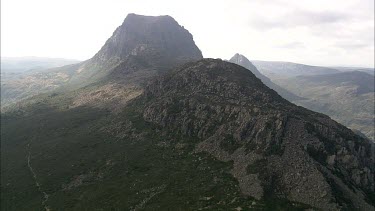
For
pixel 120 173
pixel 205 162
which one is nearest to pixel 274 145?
pixel 205 162

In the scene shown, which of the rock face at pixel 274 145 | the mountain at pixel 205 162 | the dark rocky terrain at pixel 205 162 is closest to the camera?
the rock face at pixel 274 145

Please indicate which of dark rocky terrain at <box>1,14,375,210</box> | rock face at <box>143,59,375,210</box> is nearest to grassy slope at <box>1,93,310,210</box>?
dark rocky terrain at <box>1,14,375,210</box>

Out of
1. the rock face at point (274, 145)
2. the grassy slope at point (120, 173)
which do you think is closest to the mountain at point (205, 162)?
the rock face at point (274, 145)

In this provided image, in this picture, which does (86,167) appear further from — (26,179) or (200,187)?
(200,187)

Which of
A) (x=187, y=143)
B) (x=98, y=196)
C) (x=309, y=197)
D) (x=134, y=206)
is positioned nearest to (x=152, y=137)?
(x=187, y=143)

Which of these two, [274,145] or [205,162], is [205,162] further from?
Answer: [274,145]

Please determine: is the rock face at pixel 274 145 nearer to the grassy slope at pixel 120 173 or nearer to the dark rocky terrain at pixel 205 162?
the dark rocky terrain at pixel 205 162
